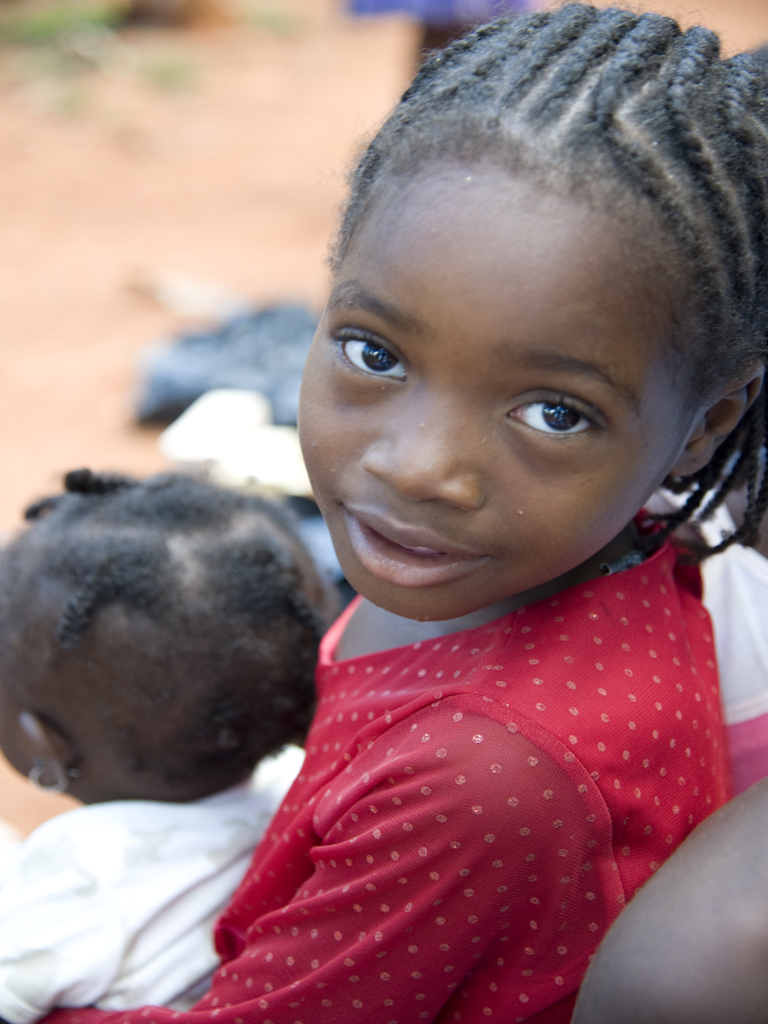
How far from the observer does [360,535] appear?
1245 millimetres

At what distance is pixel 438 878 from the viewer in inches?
46.0

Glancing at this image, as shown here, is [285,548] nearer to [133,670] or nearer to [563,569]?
[133,670]

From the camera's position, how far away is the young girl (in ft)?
3.52

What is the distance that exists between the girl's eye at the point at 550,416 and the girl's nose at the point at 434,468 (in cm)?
7

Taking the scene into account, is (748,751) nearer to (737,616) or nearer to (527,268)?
(737,616)

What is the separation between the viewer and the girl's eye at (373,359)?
1.19m

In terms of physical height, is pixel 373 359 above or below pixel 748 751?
above

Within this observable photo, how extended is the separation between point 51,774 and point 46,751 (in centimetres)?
5

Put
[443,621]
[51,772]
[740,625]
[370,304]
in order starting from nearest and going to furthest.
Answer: [370,304] < [443,621] < [740,625] < [51,772]

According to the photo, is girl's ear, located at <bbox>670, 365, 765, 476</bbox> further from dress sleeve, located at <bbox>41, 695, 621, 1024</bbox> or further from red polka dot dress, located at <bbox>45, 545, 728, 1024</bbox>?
dress sleeve, located at <bbox>41, 695, 621, 1024</bbox>

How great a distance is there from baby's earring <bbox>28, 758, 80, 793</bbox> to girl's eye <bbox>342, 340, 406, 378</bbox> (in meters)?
1.08

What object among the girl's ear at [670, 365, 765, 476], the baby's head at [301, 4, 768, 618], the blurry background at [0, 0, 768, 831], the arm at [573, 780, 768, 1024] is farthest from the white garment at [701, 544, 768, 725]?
the blurry background at [0, 0, 768, 831]

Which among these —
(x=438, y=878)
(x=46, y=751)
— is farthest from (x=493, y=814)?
(x=46, y=751)

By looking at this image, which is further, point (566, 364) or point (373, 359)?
point (373, 359)
